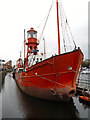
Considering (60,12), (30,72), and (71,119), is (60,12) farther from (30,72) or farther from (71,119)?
(71,119)

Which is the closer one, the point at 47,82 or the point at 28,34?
the point at 47,82

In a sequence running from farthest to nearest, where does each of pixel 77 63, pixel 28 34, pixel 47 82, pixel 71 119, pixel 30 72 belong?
pixel 28 34 < pixel 30 72 < pixel 47 82 < pixel 77 63 < pixel 71 119

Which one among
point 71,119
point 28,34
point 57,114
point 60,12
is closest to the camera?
point 71,119

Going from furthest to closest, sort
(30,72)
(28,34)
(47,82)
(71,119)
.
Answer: (28,34) < (30,72) < (47,82) < (71,119)

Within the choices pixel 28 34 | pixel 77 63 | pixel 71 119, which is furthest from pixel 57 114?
pixel 28 34

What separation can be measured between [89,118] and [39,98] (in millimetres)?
4078

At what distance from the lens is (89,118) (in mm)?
5723

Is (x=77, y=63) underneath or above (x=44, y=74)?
above

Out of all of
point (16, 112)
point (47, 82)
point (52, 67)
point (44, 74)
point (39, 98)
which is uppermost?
point (52, 67)

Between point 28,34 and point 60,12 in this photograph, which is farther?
point 28,34

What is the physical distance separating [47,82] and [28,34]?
860 cm

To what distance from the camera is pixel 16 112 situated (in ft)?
22.0

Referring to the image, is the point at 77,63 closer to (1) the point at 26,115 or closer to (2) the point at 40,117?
(2) the point at 40,117

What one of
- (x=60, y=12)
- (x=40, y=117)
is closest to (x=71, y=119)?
(x=40, y=117)
